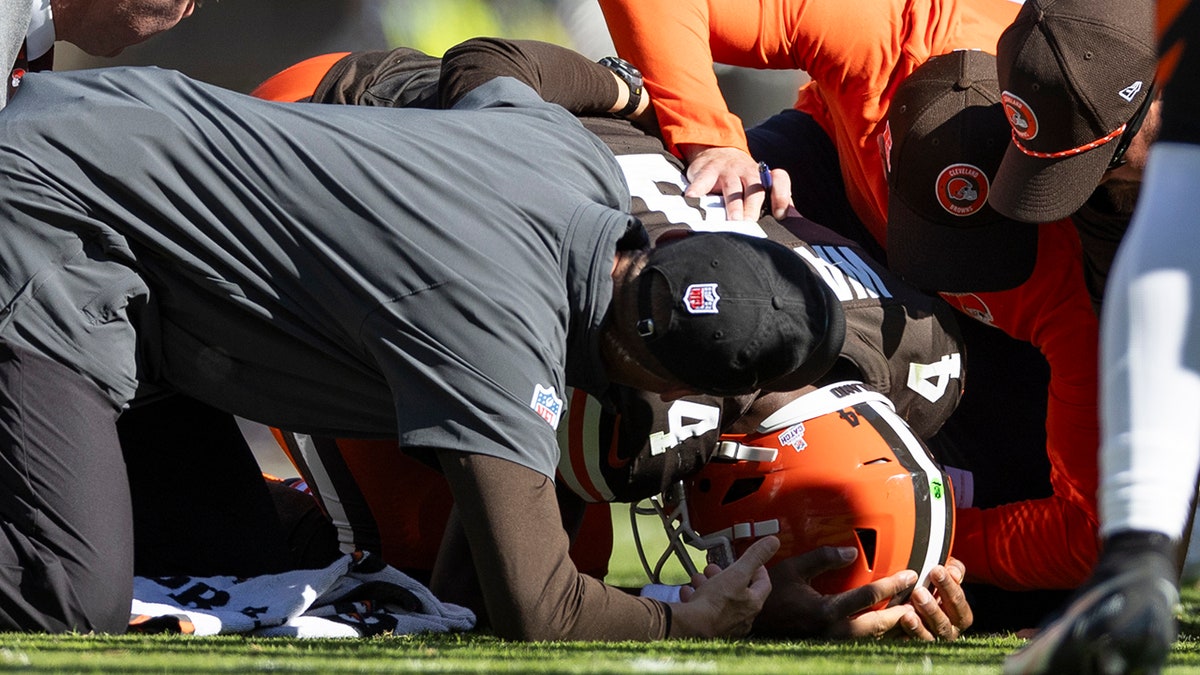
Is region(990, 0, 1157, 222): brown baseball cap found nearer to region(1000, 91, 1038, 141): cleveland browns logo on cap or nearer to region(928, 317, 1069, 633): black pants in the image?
region(1000, 91, 1038, 141): cleveland browns logo on cap

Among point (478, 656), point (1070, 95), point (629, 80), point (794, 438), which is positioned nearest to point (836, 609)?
point (794, 438)

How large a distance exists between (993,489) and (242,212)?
8.74 ft

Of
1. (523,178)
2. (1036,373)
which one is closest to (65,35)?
(523,178)

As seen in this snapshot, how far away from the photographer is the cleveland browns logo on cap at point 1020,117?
3195 mm

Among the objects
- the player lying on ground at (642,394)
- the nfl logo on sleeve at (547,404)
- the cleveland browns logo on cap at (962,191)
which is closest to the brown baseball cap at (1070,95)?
the cleveland browns logo on cap at (962,191)

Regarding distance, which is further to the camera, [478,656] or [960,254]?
[960,254]

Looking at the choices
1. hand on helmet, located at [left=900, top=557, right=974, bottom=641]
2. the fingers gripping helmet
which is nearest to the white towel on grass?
the fingers gripping helmet

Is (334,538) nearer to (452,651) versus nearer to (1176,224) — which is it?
(452,651)

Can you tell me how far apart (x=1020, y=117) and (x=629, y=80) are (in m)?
1.00

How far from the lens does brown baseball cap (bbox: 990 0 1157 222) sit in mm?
3133

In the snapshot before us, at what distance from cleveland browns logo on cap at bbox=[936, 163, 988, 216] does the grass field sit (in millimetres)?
1114

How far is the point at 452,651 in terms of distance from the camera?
250 cm

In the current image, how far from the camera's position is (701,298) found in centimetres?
257

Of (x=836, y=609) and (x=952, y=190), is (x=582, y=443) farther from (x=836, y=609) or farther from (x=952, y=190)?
(x=952, y=190)
